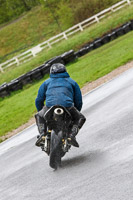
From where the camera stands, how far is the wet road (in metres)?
6.21

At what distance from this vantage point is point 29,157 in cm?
998

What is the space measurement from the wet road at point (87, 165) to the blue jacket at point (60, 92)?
37.1 inches

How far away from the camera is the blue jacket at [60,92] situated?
8.14 m

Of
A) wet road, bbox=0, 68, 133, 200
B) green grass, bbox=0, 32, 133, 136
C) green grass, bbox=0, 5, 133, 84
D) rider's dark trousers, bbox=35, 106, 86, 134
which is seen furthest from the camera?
green grass, bbox=0, 5, 133, 84

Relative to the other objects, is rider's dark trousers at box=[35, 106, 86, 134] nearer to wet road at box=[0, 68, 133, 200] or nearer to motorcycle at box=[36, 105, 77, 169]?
motorcycle at box=[36, 105, 77, 169]

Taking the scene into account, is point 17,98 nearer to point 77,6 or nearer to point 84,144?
point 84,144

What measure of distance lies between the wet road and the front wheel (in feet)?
0.53

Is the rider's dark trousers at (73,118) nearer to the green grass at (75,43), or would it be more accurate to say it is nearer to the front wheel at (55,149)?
the front wheel at (55,149)

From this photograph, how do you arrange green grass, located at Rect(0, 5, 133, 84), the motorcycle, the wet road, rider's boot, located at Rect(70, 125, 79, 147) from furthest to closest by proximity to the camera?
green grass, located at Rect(0, 5, 133, 84), rider's boot, located at Rect(70, 125, 79, 147), the motorcycle, the wet road

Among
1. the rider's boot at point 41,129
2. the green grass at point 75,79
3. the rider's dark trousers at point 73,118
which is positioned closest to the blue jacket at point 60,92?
the rider's dark trousers at point 73,118

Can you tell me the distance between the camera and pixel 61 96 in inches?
321

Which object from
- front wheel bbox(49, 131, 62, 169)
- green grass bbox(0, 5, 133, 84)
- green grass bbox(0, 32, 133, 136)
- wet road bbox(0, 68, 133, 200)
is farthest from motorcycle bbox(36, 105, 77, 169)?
green grass bbox(0, 5, 133, 84)

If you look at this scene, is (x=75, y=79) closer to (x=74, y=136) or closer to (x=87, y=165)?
(x=74, y=136)

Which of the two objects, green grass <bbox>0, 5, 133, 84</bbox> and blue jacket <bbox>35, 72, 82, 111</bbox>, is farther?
green grass <bbox>0, 5, 133, 84</bbox>
